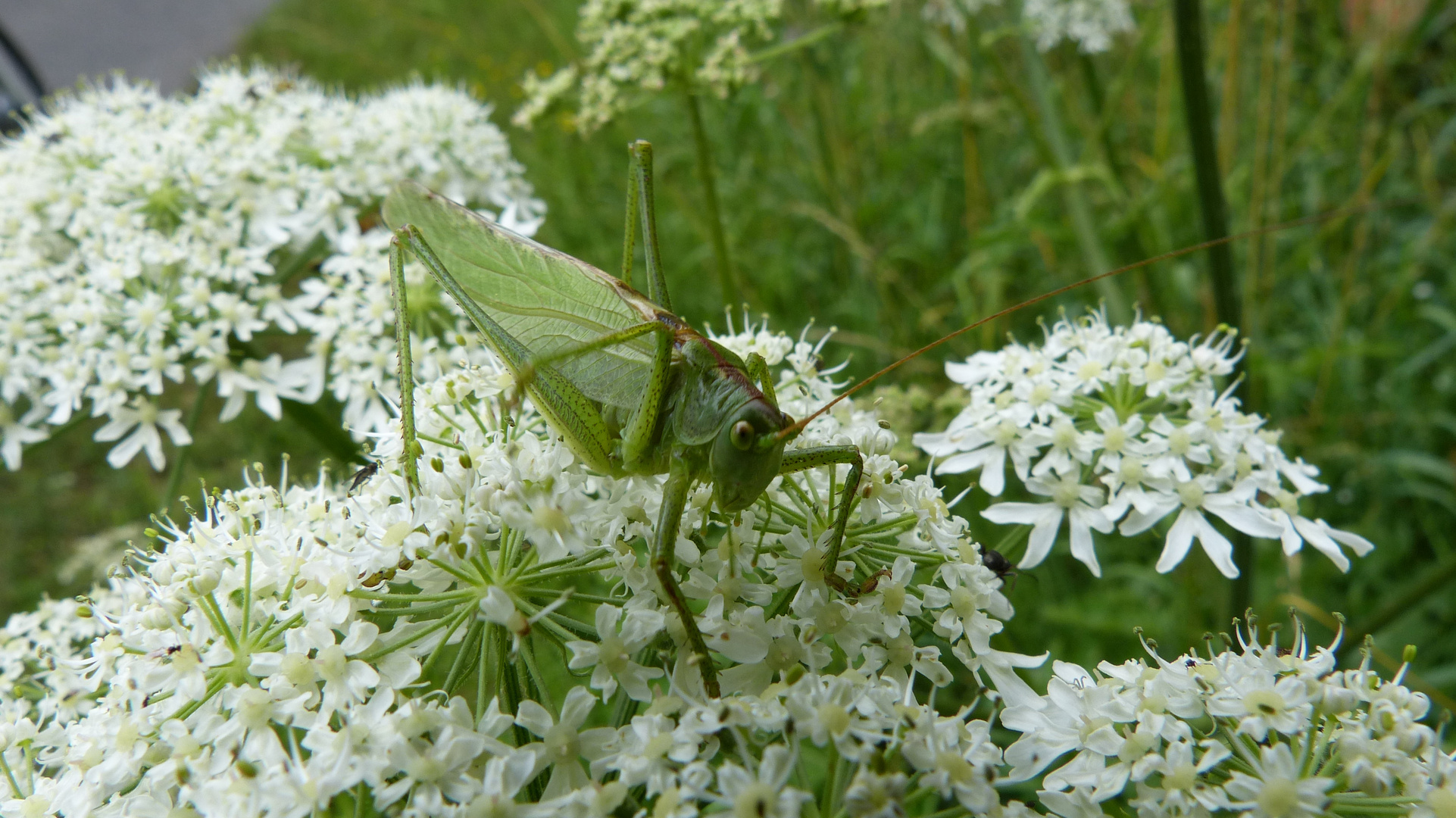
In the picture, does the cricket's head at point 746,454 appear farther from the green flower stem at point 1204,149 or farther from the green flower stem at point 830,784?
the green flower stem at point 1204,149

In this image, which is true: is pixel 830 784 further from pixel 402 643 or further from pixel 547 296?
pixel 547 296

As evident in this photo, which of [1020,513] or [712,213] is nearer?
[1020,513]

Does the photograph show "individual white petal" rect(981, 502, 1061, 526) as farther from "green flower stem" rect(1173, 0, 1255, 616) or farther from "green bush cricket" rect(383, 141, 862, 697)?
"green flower stem" rect(1173, 0, 1255, 616)

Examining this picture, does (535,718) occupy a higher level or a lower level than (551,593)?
lower

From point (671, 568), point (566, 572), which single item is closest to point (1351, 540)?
point (671, 568)

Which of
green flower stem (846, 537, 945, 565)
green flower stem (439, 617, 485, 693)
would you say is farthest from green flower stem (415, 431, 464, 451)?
green flower stem (846, 537, 945, 565)

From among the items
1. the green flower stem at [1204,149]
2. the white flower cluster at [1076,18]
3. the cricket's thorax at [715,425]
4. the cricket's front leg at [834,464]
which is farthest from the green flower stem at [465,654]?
the white flower cluster at [1076,18]
